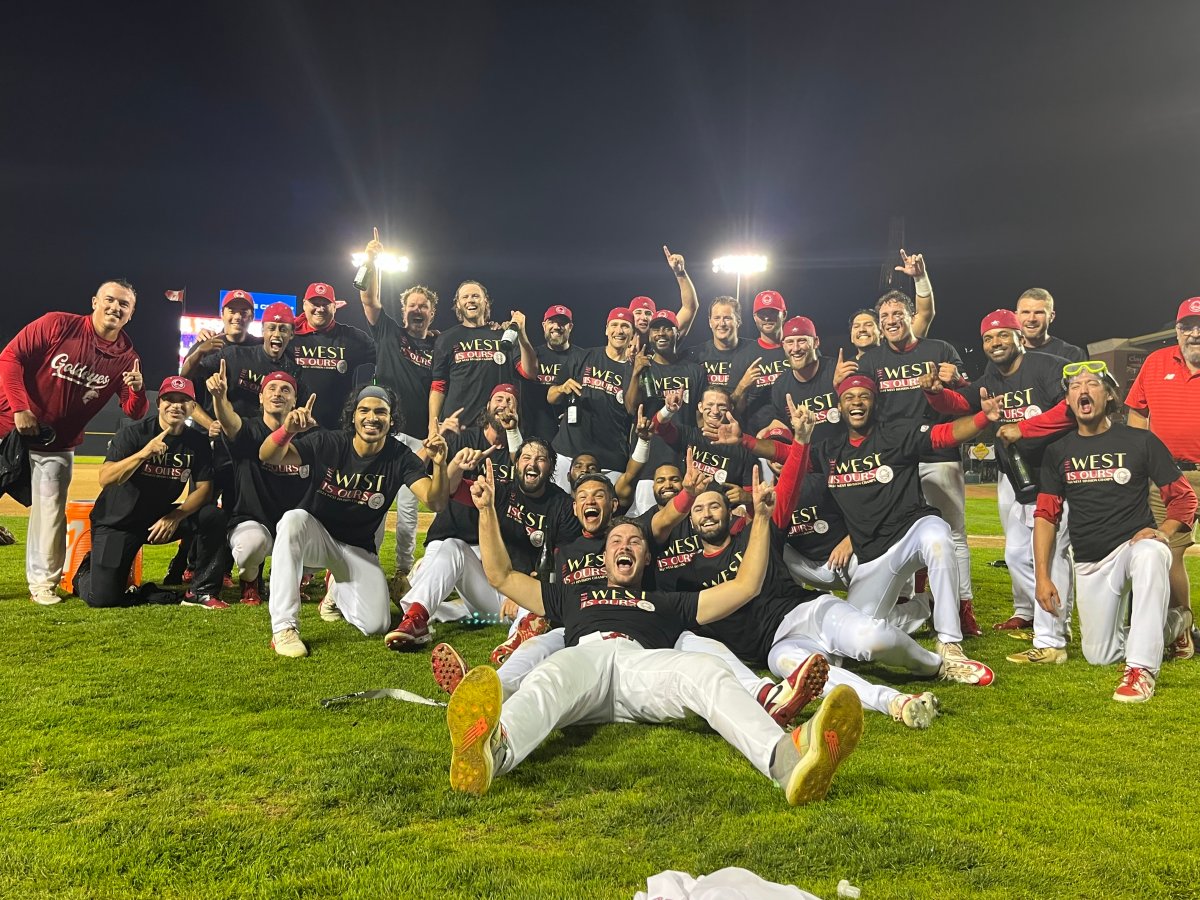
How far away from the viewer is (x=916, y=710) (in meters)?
3.78

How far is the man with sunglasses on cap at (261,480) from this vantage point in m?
6.50

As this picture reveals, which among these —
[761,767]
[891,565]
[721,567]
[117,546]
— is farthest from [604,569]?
[117,546]

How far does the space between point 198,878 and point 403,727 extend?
1.44 m

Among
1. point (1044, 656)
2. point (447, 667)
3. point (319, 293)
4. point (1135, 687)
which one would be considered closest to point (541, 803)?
point (447, 667)

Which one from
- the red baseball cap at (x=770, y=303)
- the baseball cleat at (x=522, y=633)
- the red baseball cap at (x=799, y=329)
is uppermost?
the red baseball cap at (x=770, y=303)

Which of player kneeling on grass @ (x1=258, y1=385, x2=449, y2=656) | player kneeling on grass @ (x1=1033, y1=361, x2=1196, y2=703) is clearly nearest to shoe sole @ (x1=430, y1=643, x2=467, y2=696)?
player kneeling on grass @ (x1=258, y1=385, x2=449, y2=656)

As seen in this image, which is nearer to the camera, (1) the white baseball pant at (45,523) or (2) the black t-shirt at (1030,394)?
(2) the black t-shirt at (1030,394)

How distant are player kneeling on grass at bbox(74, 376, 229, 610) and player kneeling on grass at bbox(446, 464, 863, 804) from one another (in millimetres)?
3412

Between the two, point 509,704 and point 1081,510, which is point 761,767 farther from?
point 1081,510

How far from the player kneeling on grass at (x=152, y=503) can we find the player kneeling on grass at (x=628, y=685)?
134 inches

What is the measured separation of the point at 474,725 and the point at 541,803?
37 cm

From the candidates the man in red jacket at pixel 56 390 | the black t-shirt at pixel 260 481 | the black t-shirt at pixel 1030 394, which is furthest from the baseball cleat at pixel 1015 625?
the man in red jacket at pixel 56 390

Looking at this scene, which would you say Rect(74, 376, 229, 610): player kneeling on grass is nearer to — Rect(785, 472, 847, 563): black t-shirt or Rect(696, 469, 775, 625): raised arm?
Rect(696, 469, 775, 625): raised arm

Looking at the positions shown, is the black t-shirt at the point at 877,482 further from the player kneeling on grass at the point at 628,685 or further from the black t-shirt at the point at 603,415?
the black t-shirt at the point at 603,415
